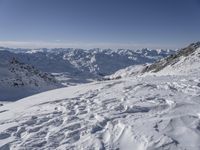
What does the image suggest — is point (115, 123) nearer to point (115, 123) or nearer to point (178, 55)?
point (115, 123)

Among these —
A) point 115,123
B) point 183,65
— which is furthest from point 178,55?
point 115,123

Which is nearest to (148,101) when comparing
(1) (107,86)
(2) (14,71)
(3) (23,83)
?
(1) (107,86)

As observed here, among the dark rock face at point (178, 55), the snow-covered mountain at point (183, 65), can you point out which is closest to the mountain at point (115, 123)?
the snow-covered mountain at point (183, 65)

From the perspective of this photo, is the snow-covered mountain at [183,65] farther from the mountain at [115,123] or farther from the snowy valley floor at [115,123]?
the mountain at [115,123]

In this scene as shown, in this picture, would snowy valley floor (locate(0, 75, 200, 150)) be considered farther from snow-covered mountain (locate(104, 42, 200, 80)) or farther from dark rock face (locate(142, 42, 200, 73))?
dark rock face (locate(142, 42, 200, 73))

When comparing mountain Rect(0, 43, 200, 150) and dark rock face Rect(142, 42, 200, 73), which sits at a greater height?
mountain Rect(0, 43, 200, 150)

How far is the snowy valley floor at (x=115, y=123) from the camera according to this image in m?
7.25

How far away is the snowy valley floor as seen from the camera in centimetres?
725

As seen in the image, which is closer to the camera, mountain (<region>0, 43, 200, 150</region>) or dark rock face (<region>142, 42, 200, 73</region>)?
mountain (<region>0, 43, 200, 150</region>)

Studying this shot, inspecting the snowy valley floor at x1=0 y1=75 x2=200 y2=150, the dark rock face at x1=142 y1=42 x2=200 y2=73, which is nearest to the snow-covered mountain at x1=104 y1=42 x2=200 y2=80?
the dark rock face at x1=142 y1=42 x2=200 y2=73

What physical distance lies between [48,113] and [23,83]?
4432 centimetres

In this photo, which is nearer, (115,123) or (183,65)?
(115,123)

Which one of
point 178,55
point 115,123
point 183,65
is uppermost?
point 115,123

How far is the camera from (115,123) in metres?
8.62
